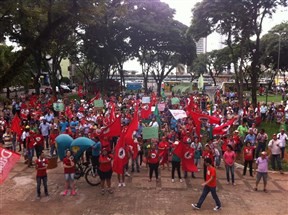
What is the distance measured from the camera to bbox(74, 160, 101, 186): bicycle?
483 inches

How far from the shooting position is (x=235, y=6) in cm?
2738

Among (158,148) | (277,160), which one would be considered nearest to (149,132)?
(158,148)

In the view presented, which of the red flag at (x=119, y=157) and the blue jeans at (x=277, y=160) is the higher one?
the red flag at (x=119, y=157)

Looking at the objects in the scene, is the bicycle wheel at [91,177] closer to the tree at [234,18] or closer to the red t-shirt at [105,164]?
the red t-shirt at [105,164]

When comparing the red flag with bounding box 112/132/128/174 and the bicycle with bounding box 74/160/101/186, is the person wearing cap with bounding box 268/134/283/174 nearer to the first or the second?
the red flag with bounding box 112/132/128/174

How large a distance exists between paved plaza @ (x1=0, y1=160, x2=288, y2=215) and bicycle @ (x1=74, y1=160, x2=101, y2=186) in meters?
0.19

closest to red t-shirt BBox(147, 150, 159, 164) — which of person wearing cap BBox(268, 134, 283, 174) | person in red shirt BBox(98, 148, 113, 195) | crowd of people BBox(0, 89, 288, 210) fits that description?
crowd of people BBox(0, 89, 288, 210)

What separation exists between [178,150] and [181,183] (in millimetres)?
1139

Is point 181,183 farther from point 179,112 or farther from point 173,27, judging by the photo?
point 173,27

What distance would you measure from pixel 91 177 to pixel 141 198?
2.15 metres

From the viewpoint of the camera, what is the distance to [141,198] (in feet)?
36.1

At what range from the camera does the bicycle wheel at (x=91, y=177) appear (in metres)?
12.2

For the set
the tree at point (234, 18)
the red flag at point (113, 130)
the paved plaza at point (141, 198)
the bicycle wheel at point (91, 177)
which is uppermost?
the tree at point (234, 18)

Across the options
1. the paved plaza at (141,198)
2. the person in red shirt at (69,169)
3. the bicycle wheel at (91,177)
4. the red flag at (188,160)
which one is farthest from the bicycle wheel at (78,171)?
the red flag at (188,160)
